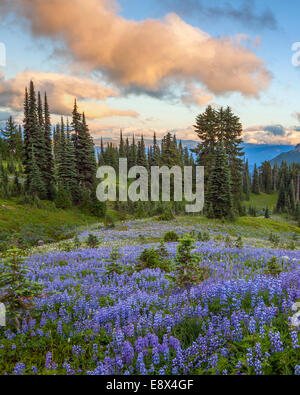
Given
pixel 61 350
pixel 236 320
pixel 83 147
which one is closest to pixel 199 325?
pixel 236 320

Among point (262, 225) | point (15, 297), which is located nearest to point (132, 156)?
point (262, 225)

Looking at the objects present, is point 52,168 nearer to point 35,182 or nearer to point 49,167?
point 49,167

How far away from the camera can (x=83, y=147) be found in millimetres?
50250

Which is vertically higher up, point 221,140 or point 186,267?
point 221,140

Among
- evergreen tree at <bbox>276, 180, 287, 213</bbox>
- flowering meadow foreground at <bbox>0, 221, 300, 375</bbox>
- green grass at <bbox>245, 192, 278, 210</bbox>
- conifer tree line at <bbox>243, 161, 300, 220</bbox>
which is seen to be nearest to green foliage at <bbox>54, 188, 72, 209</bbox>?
flowering meadow foreground at <bbox>0, 221, 300, 375</bbox>

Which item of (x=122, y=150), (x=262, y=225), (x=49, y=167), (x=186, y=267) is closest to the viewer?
(x=186, y=267)

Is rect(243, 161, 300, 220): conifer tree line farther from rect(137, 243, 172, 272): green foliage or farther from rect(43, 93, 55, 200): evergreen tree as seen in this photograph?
rect(137, 243, 172, 272): green foliage

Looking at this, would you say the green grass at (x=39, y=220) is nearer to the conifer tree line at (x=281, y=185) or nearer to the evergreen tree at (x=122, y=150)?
the conifer tree line at (x=281, y=185)

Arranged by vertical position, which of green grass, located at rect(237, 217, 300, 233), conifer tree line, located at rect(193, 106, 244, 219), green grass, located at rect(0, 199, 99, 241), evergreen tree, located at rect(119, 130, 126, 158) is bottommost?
green grass, located at rect(237, 217, 300, 233)

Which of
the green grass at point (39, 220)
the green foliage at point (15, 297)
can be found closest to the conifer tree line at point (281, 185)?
the green grass at point (39, 220)

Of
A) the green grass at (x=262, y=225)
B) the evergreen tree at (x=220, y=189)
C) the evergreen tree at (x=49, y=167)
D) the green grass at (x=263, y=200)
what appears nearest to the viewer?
the green grass at (x=262, y=225)

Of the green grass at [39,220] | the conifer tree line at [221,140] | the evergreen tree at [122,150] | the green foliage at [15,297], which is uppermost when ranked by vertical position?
the evergreen tree at [122,150]
